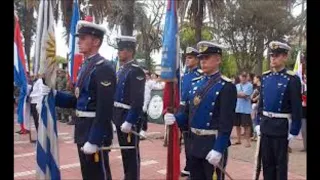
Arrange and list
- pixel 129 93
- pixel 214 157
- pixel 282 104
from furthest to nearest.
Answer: pixel 129 93 → pixel 282 104 → pixel 214 157

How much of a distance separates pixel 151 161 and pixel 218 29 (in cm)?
2202

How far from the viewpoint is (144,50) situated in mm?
26328

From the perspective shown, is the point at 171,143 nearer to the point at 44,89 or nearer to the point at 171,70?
the point at 171,70

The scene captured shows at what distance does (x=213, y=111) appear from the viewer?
3982 mm

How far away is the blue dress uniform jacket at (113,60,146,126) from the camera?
5109mm

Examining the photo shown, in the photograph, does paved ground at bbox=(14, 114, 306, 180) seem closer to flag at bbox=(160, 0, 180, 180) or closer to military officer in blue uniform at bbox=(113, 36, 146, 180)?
military officer in blue uniform at bbox=(113, 36, 146, 180)

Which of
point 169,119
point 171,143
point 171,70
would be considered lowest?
point 171,143

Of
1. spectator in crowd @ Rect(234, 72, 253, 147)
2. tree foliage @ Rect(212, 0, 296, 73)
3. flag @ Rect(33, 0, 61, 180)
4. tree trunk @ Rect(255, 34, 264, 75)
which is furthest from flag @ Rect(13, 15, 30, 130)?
tree trunk @ Rect(255, 34, 264, 75)

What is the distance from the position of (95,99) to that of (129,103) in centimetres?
130

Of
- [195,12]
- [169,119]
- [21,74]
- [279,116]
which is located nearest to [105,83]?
[169,119]

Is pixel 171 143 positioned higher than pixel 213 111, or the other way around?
pixel 213 111

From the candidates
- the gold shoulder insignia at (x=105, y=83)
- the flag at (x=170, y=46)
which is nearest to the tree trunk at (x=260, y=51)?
the flag at (x=170, y=46)

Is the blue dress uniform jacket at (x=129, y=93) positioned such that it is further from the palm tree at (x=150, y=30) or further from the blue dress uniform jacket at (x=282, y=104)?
the palm tree at (x=150, y=30)
